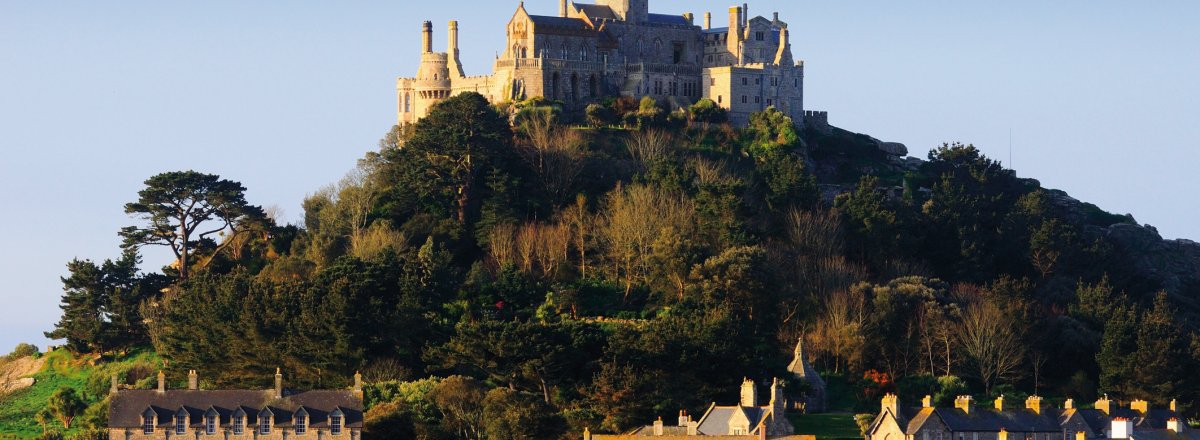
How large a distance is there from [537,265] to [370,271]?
43.9 feet

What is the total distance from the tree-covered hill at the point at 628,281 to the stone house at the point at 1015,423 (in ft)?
25.8

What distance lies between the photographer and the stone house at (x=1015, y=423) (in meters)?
84.2

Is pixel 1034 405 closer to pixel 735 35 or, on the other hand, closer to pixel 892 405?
pixel 892 405

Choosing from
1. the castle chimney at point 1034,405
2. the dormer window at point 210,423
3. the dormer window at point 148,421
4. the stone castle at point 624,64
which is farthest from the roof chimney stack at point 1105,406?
the stone castle at point 624,64

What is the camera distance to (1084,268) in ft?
382

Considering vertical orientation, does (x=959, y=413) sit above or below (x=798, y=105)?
below

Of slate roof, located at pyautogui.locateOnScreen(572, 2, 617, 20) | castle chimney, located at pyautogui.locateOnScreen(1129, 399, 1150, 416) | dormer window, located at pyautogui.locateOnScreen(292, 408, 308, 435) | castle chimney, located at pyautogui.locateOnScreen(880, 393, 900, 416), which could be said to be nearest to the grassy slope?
dormer window, located at pyautogui.locateOnScreen(292, 408, 308, 435)

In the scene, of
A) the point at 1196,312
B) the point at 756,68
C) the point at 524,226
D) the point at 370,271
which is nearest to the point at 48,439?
the point at 370,271

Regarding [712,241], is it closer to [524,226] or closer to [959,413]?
[524,226]

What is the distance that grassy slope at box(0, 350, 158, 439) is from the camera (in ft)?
326

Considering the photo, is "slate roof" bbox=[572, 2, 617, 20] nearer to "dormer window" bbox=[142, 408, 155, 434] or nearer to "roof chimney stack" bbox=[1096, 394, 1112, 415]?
"roof chimney stack" bbox=[1096, 394, 1112, 415]

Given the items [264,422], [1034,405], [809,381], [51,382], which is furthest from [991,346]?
[51,382]

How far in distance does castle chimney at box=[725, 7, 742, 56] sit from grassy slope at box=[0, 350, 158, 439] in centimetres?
3575

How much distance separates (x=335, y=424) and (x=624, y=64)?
46.6m
